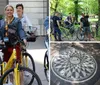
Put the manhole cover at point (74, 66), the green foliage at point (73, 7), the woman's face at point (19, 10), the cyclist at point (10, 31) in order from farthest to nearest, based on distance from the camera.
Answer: the woman's face at point (19, 10) → the cyclist at point (10, 31) → the manhole cover at point (74, 66) → the green foliage at point (73, 7)

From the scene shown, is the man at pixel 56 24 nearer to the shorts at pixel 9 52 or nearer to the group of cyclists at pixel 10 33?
the group of cyclists at pixel 10 33

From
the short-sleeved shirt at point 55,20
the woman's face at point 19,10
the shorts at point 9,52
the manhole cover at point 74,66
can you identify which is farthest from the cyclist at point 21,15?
the manhole cover at point 74,66

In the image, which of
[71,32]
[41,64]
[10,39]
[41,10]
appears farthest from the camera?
[41,10]

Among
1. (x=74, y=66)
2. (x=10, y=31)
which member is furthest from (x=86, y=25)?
(x=10, y=31)

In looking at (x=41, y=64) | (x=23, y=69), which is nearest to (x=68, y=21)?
(x=23, y=69)

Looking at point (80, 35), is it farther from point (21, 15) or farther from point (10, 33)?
point (21, 15)

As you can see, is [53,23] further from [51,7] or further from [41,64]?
[41,64]

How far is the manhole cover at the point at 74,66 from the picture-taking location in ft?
18.1

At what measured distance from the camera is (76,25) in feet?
17.9

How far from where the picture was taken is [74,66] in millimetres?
5531

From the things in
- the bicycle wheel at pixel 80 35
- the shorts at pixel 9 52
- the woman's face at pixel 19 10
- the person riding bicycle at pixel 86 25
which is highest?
the woman's face at pixel 19 10

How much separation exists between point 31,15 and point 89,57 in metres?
14.9

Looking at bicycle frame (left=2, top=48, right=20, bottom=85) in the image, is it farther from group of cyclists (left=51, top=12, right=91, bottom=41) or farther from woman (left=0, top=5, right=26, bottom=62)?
group of cyclists (left=51, top=12, right=91, bottom=41)

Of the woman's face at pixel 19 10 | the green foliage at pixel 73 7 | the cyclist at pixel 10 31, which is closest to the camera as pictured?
the green foliage at pixel 73 7
